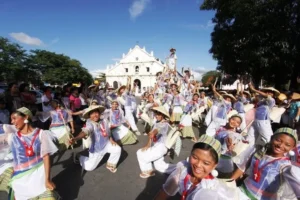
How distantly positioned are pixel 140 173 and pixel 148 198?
102 centimetres

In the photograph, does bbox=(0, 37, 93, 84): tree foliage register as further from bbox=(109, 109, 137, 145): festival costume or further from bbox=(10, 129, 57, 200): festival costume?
bbox=(10, 129, 57, 200): festival costume

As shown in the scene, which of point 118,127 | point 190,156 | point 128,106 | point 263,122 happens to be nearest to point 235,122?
point 263,122

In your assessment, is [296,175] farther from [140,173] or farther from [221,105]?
[221,105]

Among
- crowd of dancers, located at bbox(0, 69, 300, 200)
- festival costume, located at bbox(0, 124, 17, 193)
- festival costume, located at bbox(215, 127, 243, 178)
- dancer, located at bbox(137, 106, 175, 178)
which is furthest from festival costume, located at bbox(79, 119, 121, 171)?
festival costume, located at bbox(215, 127, 243, 178)

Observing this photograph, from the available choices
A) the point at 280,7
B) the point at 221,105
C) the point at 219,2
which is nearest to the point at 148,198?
the point at 221,105

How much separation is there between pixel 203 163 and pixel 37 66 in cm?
4775

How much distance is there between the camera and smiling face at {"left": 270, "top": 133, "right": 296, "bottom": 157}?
2.38 meters

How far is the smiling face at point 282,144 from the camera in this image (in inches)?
93.7

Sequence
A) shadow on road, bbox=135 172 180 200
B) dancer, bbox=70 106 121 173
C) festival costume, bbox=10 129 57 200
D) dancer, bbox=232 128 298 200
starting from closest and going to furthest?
dancer, bbox=232 128 298 200, festival costume, bbox=10 129 57 200, shadow on road, bbox=135 172 180 200, dancer, bbox=70 106 121 173

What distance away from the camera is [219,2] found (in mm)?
14805

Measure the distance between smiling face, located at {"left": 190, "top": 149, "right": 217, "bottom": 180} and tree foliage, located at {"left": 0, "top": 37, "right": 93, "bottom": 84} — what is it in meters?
19.3

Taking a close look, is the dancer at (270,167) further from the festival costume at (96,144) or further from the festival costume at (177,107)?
the festival costume at (177,107)

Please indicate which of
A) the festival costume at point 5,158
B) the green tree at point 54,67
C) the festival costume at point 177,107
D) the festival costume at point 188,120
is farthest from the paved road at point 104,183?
the green tree at point 54,67

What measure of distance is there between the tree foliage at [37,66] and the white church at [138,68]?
8.79 meters
